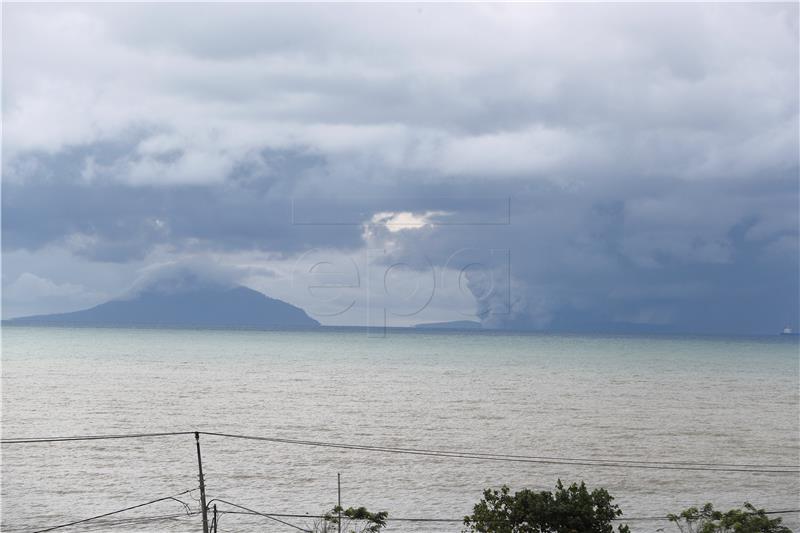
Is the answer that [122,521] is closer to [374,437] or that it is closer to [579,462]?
[374,437]

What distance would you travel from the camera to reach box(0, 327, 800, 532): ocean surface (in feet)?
101

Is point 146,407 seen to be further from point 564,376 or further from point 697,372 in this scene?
point 697,372

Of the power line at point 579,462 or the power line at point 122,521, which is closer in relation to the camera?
the power line at point 122,521

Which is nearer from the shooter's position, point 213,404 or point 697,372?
point 213,404

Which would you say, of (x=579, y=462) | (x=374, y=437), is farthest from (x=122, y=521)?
(x=579, y=462)

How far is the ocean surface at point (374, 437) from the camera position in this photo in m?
30.8

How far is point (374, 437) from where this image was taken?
45812 mm

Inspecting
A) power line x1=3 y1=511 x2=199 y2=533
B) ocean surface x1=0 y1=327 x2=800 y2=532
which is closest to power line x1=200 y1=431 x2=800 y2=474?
ocean surface x1=0 y1=327 x2=800 y2=532

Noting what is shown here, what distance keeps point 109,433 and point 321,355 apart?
82.7 meters

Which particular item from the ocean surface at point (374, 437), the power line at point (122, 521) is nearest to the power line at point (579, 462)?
the ocean surface at point (374, 437)

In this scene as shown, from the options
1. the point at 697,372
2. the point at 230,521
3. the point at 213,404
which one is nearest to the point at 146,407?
the point at 213,404

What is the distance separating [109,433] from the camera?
47281mm

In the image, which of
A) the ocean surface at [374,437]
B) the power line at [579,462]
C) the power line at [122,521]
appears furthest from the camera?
the power line at [579,462]

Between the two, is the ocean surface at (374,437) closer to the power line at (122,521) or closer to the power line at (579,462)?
the power line at (122,521)
